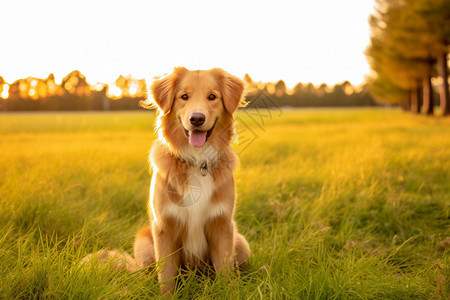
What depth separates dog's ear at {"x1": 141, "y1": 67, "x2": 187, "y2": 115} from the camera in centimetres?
302

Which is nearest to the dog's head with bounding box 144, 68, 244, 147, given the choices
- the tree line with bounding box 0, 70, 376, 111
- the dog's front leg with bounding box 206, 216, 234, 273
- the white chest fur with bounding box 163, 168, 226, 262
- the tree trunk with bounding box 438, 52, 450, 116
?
the white chest fur with bounding box 163, 168, 226, 262

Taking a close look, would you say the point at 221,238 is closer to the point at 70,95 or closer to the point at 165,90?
the point at 165,90

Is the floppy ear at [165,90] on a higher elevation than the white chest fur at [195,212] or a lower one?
higher

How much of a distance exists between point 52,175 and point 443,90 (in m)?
21.3

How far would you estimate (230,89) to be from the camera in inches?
121

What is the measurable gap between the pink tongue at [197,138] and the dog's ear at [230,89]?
352 millimetres

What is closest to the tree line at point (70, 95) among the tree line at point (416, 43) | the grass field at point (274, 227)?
the tree line at point (416, 43)

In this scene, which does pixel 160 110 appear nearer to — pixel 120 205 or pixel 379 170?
pixel 120 205

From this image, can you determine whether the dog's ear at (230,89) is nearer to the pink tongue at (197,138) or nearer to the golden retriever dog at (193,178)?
the golden retriever dog at (193,178)

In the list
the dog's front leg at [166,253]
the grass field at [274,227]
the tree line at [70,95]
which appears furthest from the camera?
the tree line at [70,95]

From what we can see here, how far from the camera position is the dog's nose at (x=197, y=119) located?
2.72 m

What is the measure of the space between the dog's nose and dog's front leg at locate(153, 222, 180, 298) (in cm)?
84

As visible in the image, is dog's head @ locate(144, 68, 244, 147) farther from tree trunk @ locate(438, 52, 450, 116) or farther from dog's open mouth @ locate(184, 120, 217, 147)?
tree trunk @ locate(438, 52, 450, 116)

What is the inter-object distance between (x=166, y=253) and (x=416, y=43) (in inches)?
853
